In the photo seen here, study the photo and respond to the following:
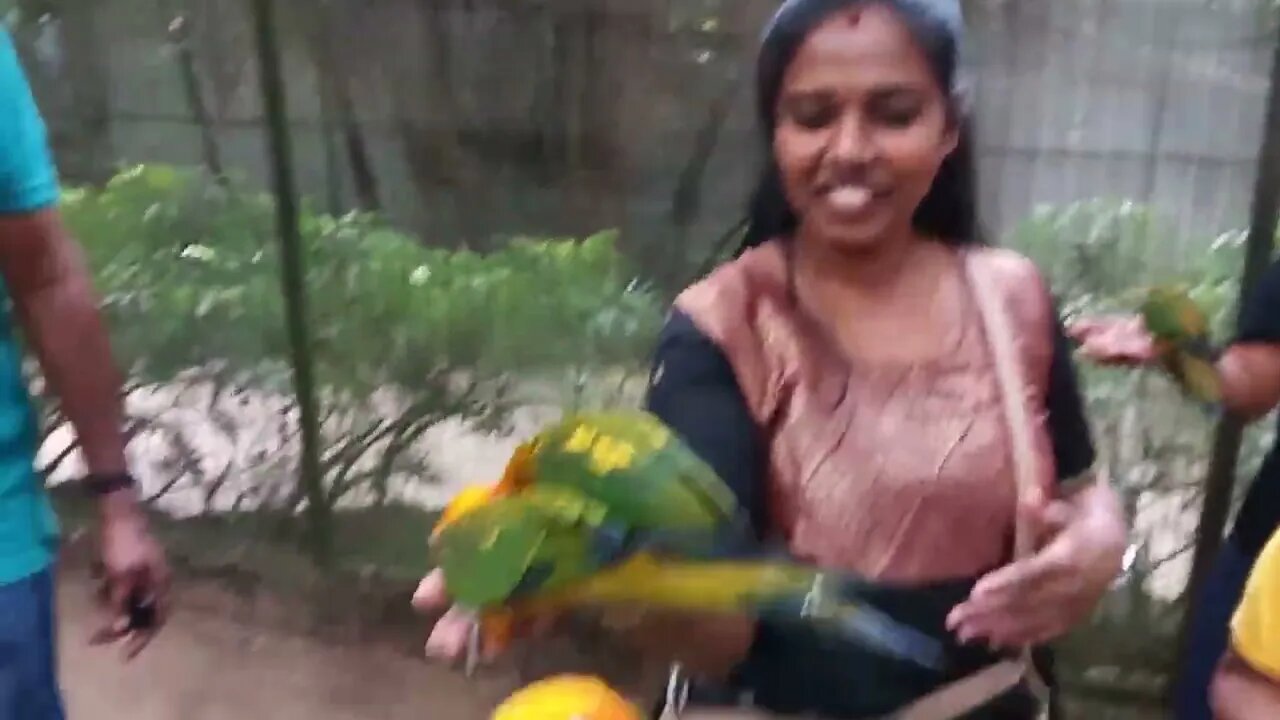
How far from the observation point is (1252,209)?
66.7 inches

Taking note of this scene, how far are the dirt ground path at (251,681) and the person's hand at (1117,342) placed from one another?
139cm

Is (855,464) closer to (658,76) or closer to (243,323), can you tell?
(658,76)

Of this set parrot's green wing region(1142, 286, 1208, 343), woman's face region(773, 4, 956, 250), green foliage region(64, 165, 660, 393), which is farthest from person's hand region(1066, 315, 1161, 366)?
green foliage region(64, 165, 660, 393)

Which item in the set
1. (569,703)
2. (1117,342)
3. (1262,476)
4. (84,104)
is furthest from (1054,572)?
(84,104)

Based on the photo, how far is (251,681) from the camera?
2227mm

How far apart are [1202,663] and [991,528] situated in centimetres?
52

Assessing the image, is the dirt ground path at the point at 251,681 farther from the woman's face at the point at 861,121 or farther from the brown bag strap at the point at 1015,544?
the woman's face at the point at 861,121

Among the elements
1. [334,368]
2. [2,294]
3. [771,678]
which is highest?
[2,294]

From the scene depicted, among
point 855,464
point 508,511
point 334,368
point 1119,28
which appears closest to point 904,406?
point 855,464

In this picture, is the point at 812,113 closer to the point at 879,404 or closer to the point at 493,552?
the point at 879,404

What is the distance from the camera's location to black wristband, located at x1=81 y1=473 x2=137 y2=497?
1183 millimetres

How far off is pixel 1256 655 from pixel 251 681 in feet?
5.75

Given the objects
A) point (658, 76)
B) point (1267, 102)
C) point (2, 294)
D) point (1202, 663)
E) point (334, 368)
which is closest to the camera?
point (2, 294)

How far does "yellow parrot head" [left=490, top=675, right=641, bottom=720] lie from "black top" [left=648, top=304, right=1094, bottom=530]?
0.51 ft
